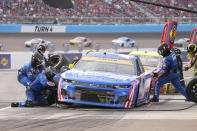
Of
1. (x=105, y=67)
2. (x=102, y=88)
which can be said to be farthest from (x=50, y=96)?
(x=102, y=88)

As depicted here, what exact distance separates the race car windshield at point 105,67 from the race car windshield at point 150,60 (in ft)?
14.8

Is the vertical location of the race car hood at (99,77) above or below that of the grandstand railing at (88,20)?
below

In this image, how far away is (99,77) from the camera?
9945 millimetres

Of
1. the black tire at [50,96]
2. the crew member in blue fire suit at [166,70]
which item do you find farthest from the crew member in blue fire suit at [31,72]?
the crew member in blue fire suit at [166,70]

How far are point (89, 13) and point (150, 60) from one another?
29.9 metres

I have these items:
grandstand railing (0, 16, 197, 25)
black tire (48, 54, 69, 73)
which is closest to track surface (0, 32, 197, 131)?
black tire (48, 54, 69, 73)

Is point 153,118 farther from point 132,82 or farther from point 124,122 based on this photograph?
point 132,82

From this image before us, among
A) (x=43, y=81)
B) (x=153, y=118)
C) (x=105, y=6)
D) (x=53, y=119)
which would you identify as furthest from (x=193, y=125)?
(x=105, y=6)

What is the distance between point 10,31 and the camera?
4462 cm

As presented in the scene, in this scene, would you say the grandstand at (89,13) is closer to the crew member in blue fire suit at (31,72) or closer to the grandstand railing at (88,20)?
the grandstand railing at (88,20)

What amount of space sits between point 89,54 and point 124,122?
154 inches

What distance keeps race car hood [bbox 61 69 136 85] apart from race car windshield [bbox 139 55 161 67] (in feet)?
17.0

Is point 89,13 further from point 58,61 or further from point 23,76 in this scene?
point 23,76

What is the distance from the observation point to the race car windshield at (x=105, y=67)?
35.2 ft
